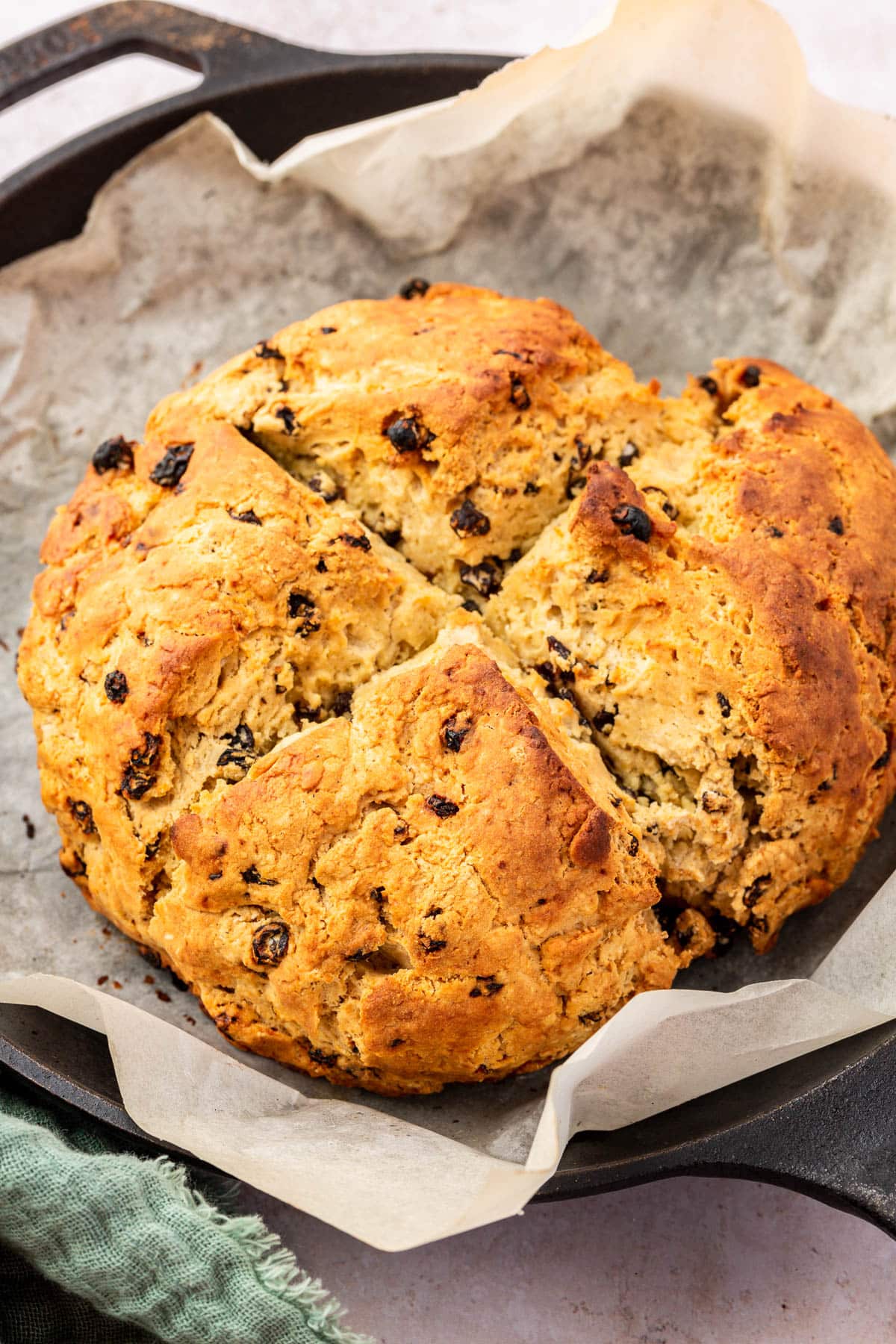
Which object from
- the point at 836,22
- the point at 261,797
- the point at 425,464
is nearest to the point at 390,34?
the point at 836,22

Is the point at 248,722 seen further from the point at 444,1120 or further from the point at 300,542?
the point at 444,1120

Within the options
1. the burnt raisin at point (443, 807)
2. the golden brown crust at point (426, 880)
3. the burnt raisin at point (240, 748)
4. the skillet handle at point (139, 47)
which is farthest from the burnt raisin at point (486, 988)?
the skillet handle at point (139, 47)

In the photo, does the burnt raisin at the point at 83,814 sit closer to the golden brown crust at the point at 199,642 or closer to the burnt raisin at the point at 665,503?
the golden brown crust at the point at 199,642

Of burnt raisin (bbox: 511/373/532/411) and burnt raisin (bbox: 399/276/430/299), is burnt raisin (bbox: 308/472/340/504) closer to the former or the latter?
burnt raisin (bbox: 511/373/532/411)

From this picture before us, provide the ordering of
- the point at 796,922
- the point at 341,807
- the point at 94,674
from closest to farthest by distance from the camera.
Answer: the point at 341,807
the point at 94,674
the point at 796,922

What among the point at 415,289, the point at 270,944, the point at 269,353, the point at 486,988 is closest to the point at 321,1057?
the point at 270,944

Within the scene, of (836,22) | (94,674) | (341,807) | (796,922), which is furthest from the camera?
(836,22)

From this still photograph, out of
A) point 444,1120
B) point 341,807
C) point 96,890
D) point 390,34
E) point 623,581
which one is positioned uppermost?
point 390,34
